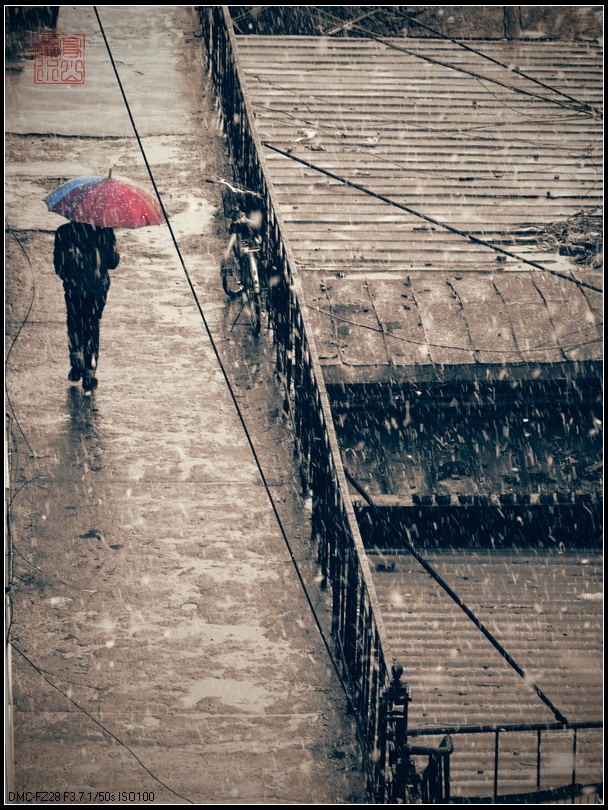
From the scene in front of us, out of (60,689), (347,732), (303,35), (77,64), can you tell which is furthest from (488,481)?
(303,35)

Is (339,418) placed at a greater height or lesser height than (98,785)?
greater

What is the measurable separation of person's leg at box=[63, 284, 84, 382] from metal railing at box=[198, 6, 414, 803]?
1.39m

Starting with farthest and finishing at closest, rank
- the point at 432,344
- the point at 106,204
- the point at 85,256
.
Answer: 1. the point at 432,344
2. the point at 85,256
3. the point at 106,204

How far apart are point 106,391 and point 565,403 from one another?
16.8 feet

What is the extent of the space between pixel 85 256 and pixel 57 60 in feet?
15.9

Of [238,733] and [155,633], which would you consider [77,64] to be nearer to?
[155,633]

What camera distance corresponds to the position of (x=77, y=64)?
34.0 ft

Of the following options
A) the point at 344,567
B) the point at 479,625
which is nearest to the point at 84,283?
the point at 344,567

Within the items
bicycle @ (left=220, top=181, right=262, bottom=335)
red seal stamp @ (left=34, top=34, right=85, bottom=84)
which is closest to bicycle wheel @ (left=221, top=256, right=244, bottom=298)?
bicycle @ (left=220, top=181, right=262, bottom=335)

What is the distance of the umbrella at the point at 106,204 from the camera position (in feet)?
20.5

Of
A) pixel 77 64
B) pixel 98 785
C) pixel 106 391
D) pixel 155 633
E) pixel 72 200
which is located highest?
pixel 77 64

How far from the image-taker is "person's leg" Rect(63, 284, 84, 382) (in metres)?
6.33

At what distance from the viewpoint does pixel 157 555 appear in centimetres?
535

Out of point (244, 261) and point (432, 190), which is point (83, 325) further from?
point (432, 190)
